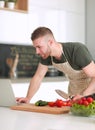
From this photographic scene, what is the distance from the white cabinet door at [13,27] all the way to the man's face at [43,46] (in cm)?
171

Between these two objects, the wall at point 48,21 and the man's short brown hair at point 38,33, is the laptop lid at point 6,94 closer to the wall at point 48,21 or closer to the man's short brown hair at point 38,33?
the man's short brown hair at point 38,33

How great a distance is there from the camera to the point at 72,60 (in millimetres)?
2602

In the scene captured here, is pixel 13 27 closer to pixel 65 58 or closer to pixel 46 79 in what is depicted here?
pixel 46 79

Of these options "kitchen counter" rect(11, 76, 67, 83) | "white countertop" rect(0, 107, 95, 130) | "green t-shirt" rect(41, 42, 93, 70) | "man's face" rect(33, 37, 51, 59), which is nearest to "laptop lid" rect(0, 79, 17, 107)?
"white countertop" rect(0, 107, 95, 130)

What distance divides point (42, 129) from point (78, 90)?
1.40m

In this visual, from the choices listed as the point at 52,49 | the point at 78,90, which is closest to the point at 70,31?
the point at 78,90

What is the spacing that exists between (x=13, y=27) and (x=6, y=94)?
195cm

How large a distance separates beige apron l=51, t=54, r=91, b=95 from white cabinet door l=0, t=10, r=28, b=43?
4.77 feet

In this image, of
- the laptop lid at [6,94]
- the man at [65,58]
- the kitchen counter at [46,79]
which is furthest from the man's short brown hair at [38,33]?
the kitchen counter at [46,79]

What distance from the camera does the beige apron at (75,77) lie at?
2.68 metres

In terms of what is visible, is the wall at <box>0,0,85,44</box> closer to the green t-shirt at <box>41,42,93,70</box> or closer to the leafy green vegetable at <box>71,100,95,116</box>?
the green t-shirt at <box>41,42,93,70</box>

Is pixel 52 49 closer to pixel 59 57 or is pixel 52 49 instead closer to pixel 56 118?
pixel 59 57

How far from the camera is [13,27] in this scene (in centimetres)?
421

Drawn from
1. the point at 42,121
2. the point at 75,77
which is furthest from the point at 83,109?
the point at 75,77
